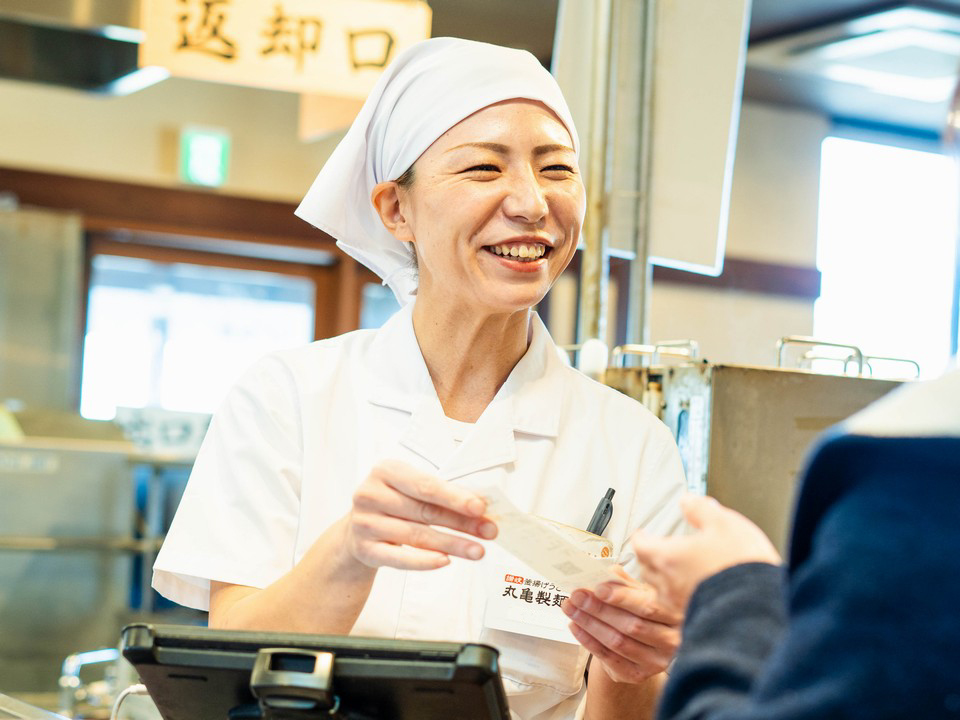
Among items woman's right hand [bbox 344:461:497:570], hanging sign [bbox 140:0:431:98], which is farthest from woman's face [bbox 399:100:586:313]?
hanging sign [bbox 140:0:431:98]

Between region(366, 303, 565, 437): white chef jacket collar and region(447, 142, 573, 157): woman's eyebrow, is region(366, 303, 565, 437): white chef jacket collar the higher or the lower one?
the lower one

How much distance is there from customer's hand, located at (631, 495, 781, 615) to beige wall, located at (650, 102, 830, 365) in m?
1.57

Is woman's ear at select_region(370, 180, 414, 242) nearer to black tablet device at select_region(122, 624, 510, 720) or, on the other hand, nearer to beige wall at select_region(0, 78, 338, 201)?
black tablet device at select_region(122, 624, 510, 720)

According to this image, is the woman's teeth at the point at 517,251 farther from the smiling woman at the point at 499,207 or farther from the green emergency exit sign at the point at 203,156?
the green emergency exit sign at the point at 203,156

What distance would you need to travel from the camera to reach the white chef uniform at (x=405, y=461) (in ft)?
4.69

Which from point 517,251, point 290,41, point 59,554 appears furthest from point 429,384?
point 59,554

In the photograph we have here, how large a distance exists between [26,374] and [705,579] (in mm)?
5326

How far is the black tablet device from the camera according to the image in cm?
95

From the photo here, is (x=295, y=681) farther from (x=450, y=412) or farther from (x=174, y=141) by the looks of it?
(x=174, y=141)

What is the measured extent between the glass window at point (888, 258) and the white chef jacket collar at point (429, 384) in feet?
4.34

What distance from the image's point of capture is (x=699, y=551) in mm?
803

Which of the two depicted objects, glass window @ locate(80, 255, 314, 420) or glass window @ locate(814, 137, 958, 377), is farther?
glass window @ locate(80, 255, 314, 420)

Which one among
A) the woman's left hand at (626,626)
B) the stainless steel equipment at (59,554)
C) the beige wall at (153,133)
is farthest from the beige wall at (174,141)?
the woman's left hand at (626,626)

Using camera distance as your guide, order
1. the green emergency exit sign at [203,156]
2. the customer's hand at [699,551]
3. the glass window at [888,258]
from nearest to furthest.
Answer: the customer's hand at [699,551]
the glass window at [888,258]
the green emergency exit sign at [203,156]
